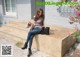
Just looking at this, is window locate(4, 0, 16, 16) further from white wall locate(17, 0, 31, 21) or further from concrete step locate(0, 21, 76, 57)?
concrete step locate(0, 21, 76, 57)

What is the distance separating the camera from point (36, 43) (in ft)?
21.6

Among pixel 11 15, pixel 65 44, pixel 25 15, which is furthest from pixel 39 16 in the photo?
pixel 11 15

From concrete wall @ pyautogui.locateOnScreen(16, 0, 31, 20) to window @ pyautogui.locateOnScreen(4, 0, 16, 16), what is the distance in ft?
1.99

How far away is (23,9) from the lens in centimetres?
1002

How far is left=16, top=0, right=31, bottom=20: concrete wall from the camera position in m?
9.70

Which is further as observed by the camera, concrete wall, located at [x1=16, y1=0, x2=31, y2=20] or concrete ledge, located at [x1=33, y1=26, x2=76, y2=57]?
concrete wall, located at [x1=16, y1=0, x2=31, y2=20]

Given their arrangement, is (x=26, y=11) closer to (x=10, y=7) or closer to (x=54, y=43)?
(x=10, y=7)

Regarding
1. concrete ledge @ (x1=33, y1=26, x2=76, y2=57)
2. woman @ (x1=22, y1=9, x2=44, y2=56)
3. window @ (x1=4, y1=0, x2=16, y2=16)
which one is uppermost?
window @ (x1=4, y1=0, x2=16, y2=16)

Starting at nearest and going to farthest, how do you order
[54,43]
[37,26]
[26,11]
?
[54,43] < [37,26] < [26,11]

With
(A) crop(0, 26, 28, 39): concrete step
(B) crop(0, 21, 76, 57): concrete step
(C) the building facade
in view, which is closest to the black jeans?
(B) crop(0, 21, 76, 57): concrete step

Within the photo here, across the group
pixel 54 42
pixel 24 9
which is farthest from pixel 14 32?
pixel 54 42

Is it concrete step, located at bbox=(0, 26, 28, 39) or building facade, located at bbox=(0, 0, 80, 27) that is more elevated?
building facade, located at bbox=(0, 0, 80, 27)

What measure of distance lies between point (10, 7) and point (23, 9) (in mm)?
1447

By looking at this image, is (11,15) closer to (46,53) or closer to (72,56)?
(46,53)
